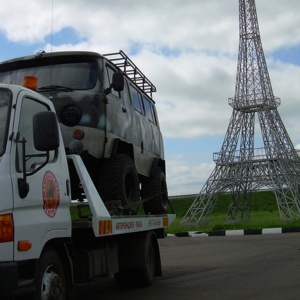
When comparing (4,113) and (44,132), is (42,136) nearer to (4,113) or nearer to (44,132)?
(44,132)

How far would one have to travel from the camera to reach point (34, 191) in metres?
4.47

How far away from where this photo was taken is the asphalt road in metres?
7.10

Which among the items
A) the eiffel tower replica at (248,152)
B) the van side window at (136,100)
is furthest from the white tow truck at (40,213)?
the eiffel tower replica at (248,152)

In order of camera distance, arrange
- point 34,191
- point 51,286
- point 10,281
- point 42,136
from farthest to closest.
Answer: point 51,286 < point 34,191 < point 42,136 < point 10,281

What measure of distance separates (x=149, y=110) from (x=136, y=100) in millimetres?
1009

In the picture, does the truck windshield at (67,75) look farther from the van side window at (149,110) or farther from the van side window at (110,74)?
the van side window at (149,110)

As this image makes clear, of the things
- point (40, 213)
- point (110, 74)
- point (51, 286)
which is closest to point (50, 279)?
point (51, 286)

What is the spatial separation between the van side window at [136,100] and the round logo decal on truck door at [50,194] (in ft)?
11.6

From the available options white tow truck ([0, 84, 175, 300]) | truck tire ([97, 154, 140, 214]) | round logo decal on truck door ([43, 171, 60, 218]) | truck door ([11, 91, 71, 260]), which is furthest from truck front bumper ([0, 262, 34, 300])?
truck tire ([97, 154, 140, 214])

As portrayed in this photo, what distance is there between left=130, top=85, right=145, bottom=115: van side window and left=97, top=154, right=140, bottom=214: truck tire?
4.38 ft

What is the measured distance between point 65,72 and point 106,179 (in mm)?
1415

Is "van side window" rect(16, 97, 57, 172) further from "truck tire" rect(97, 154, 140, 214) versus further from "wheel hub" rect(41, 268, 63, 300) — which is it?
"truck tire" rect(97, 154, 140, 214)

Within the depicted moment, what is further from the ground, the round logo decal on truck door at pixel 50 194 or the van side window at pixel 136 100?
the van side window at pixel 136 100

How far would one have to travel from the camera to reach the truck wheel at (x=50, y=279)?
444cm
